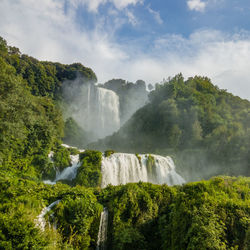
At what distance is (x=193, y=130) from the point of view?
31.1 m

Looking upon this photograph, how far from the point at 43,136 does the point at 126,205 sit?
14.0m

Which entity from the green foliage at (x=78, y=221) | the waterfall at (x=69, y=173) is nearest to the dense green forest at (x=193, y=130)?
the waterfall at (x=69, y=173)

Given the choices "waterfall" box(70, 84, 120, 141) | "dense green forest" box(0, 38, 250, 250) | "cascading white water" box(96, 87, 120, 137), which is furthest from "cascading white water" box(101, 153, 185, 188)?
"cascading white water" box(96, 87, 120, 137)

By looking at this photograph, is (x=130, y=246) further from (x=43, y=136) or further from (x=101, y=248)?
(x=43, y=136)

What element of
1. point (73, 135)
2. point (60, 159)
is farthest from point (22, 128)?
point (73, 135)

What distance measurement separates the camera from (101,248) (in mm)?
6605

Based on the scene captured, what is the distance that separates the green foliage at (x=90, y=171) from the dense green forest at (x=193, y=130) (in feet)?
45.9

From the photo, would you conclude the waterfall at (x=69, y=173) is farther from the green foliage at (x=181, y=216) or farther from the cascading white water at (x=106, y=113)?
the cascading white water at (x=106, y=113)

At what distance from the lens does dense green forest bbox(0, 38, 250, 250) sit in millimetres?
4469

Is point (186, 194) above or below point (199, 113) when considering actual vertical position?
below

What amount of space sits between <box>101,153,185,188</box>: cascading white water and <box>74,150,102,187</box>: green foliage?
27.7 inches

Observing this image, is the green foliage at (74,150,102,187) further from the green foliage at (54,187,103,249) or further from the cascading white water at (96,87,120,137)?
the cascading white water at (96,87,120,137)

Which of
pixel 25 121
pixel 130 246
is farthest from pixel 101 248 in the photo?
pixel 25 121

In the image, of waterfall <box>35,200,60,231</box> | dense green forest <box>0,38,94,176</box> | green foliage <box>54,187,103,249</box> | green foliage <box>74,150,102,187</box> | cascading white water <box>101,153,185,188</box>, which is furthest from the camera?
cascading white water <box>101,153,185,188</box>
